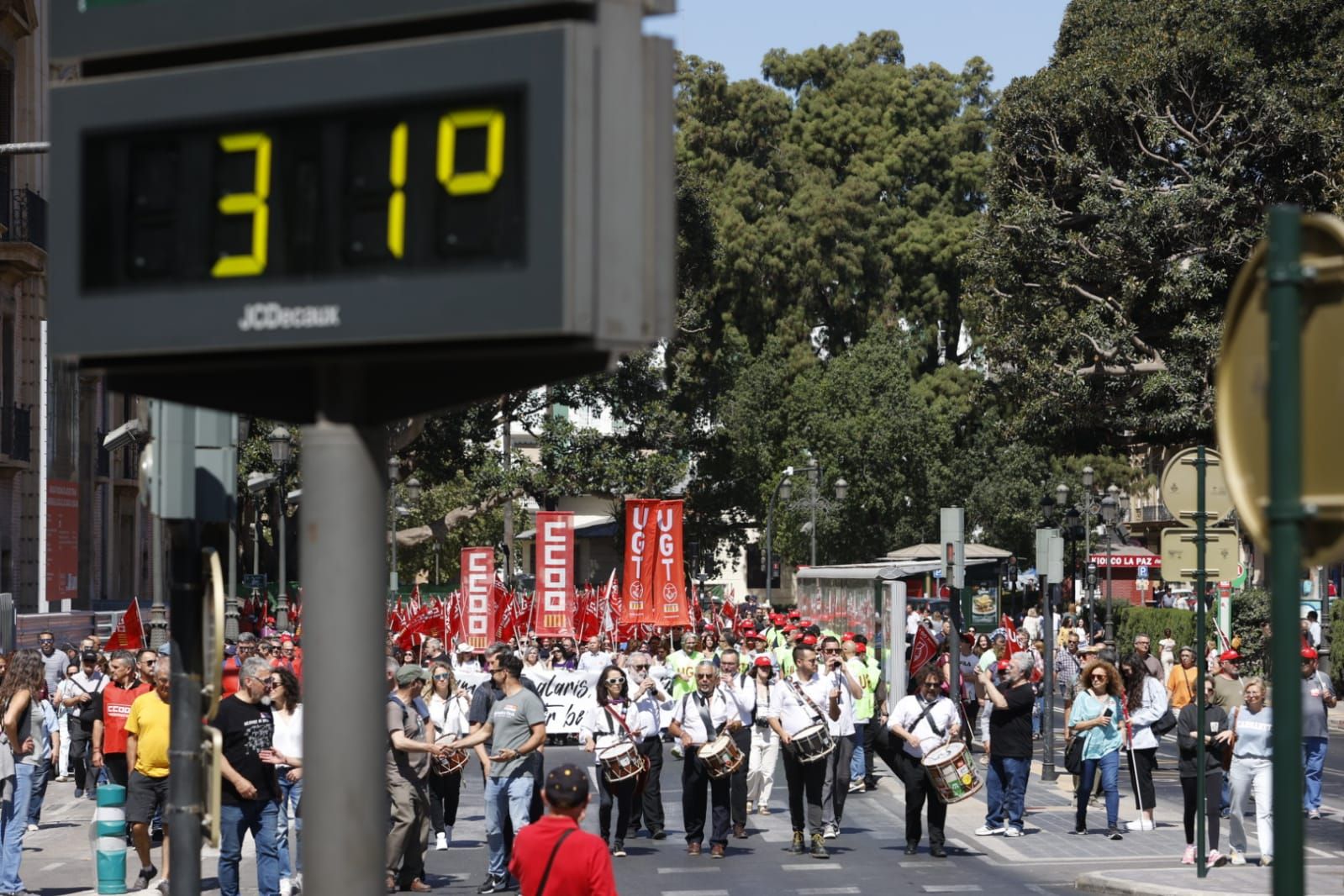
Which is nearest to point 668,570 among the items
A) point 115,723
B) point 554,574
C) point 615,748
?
point 554,574

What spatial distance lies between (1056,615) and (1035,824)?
40.0 m

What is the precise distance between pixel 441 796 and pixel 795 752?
3.32 metres

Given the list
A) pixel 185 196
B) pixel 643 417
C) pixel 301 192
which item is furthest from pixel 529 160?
pixel 643 417

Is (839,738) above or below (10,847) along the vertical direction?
above

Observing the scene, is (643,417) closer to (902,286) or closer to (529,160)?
(902,286)

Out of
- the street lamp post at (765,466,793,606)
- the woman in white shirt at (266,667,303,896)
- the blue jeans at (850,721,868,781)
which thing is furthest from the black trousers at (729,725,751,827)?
the street lamp post at (765,466,793,606)

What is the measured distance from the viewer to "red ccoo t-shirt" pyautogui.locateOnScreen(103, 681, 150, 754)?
18.0 m

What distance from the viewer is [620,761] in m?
18.6

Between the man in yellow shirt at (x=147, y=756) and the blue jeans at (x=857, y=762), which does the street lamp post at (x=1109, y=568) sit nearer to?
the blue jeans at (x=857, y=762)

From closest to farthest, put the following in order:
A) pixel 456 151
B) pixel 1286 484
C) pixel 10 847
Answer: pixel 1286 484, pixel 456 151, pixel 10 847

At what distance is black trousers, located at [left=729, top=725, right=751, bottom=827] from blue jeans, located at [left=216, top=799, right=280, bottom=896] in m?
5.97

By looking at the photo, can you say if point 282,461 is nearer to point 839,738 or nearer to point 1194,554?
point 839,738

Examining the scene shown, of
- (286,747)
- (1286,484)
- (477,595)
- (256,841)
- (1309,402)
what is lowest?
(256,841)

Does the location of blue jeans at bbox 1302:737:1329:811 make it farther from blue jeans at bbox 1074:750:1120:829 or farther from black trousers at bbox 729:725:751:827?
black trousers at bbox 729:725:751:827
